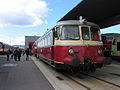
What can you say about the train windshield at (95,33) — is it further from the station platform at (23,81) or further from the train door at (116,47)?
the train door at (116,47)

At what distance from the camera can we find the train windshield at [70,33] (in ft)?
25.8

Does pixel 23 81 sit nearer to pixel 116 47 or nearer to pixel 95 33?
pixel 95 33

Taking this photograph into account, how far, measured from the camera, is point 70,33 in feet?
26.1

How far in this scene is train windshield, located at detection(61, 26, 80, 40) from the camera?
25.8 feet

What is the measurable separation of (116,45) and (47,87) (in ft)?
43.7

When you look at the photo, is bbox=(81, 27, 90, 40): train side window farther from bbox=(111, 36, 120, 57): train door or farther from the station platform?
bbox=(111, 36, 120, 57): train door

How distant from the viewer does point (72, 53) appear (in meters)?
7.45

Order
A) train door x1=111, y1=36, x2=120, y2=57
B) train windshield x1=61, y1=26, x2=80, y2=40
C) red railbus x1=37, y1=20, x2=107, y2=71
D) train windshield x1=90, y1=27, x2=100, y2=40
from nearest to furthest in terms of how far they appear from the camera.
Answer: red railbus x1=37, y1=20, x2=107, y2=71
train windshield x1=61, y1=26, x2=80, y2=40
train windshield x1=90, y1=27, x2=100, y2=40
train door x1=111, y1=36, x2=120, y2=57

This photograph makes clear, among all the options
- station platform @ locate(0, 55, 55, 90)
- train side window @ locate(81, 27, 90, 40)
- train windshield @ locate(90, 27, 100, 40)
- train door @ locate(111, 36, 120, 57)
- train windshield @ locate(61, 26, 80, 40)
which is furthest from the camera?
train door @ locate(111, 36, 120, 57)

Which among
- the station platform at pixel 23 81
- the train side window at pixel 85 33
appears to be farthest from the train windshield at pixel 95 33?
the station platform at pixel 23 81

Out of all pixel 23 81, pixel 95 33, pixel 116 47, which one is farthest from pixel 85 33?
pixel 116 47

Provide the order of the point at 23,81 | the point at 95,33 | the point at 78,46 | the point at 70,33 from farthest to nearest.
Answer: the point at 95,33 < the point at 70,33 < the point at 78,46 < the point at 23,81

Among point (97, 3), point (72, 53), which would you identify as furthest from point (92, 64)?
point (97, 3)

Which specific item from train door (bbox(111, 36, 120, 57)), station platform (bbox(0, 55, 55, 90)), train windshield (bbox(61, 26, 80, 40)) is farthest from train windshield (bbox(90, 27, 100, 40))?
train door (bbox(111, 36, 120, 57))
